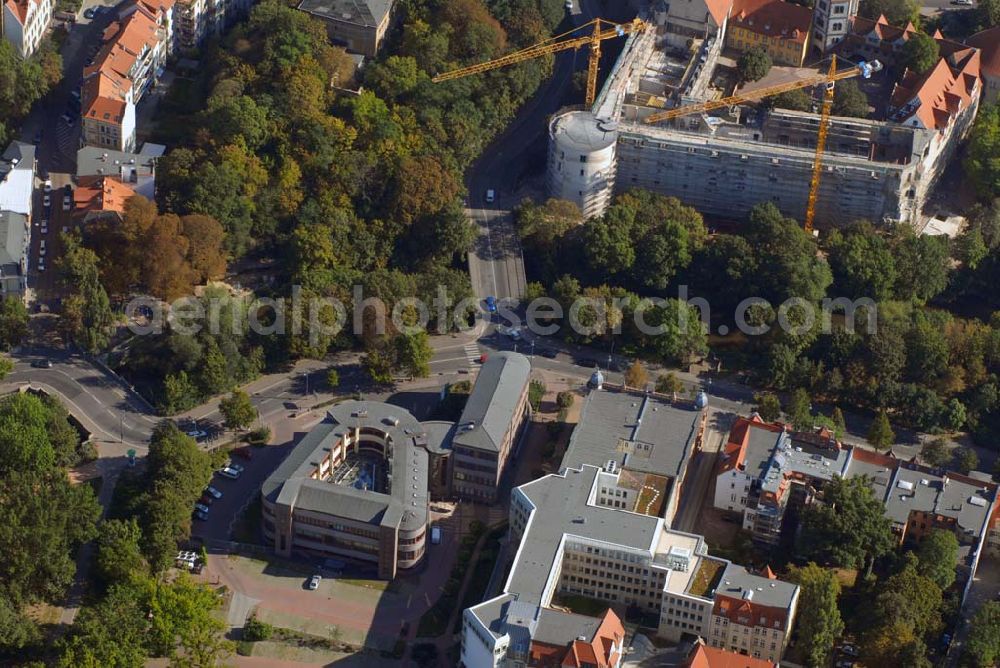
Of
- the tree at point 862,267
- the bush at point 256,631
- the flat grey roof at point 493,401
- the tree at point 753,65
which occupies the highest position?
the tree at point 753,65

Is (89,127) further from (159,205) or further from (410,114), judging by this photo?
(410,114)

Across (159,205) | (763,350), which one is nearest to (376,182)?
(159,205)

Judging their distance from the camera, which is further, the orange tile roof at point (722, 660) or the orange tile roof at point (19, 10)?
the orange tile roof at point (19, 10)

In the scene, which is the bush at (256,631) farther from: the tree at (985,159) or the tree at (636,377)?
the tree at (985,159)

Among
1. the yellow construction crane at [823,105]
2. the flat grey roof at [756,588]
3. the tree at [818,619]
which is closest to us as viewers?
the flat grey roof at [756,588]

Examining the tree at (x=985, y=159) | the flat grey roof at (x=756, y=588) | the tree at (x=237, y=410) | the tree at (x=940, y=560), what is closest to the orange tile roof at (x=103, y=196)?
the tree at (x=237, y=410)

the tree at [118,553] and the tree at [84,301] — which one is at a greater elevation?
the tree at [84,301]

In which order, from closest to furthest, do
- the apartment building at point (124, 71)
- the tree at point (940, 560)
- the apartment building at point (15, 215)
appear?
the tree at point (940, 560) < the apartment building at point (15, 215) < the apartment building at point (124, 71)

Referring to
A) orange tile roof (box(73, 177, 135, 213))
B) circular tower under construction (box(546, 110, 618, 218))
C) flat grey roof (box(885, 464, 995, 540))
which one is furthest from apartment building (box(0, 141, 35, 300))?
flat grey roof (box(885, 464, 995, 540))
